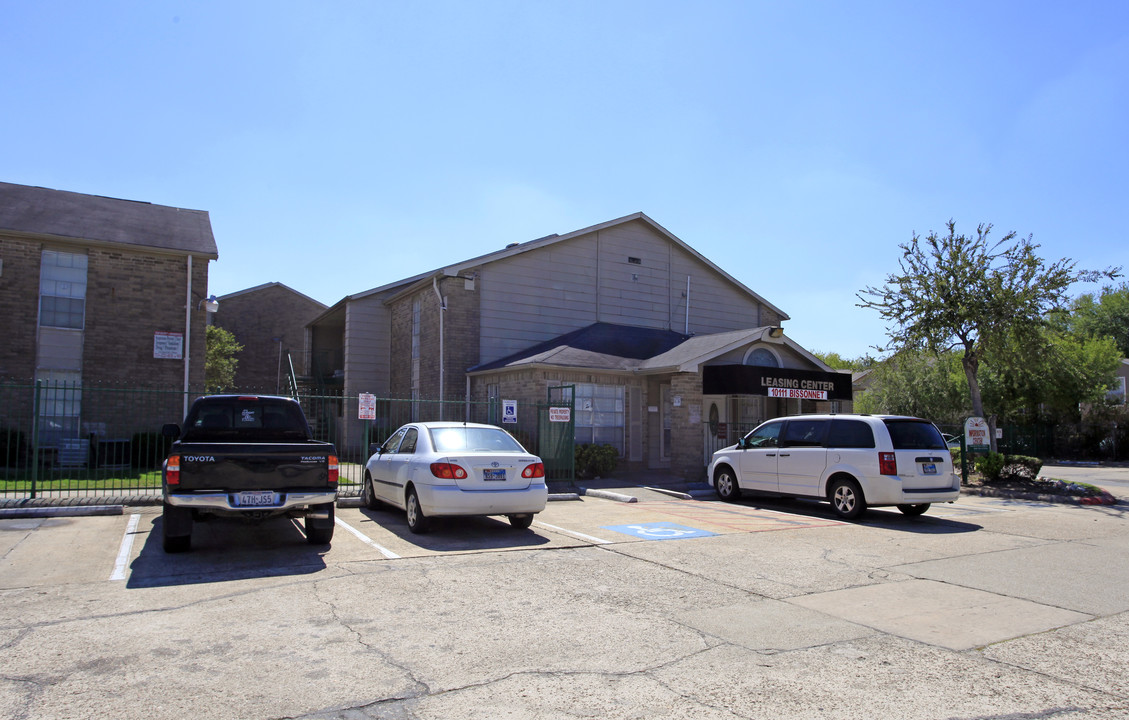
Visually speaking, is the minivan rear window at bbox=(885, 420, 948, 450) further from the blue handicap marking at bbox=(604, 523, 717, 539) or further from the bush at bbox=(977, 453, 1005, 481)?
the bush at bbox=(977, 453, 1005, 481)

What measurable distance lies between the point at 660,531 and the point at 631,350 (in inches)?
434

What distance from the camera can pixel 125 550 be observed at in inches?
330

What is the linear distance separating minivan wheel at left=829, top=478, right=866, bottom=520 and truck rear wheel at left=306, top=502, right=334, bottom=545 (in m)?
7.86

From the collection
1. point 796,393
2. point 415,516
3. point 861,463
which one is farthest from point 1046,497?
point 415,516

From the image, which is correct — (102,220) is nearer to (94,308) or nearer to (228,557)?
(94,308)

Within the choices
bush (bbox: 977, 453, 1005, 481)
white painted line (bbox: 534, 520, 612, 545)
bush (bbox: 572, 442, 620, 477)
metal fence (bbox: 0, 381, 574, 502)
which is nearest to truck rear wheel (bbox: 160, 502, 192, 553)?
white painted line (bbox: 534, 520, 612, 545)

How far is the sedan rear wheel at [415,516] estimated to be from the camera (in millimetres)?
9570

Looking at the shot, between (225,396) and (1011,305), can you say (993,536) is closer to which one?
(1011,305)

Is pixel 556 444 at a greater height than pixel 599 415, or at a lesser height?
lesser

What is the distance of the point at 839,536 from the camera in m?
10.2

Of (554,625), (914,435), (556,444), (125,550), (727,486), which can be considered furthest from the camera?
(556,444)

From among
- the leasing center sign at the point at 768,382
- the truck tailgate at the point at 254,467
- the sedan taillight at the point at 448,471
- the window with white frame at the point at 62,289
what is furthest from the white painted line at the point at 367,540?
the window with white frame at the point at 62,289

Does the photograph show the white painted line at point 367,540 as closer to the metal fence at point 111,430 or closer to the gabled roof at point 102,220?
the metal fence at point 111,430

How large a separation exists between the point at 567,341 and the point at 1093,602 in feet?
51.0
